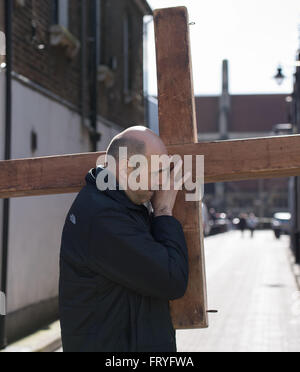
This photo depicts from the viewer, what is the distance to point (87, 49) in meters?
10.8

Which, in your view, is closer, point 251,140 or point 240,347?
point 251,140

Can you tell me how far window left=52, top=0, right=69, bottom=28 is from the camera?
9266 millimetres

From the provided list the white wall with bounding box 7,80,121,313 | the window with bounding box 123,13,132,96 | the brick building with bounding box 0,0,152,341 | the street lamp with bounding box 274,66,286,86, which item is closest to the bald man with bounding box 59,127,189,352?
the brick building with bounding box 0,0,152,341

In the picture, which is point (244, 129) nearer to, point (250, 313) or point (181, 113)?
point (250, 313)

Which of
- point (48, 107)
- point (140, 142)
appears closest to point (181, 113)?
point (140, 142)

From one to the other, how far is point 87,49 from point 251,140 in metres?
9.15

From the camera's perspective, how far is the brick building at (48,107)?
7836mm

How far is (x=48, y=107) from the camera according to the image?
9.06 m

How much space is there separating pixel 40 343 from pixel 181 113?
5678 millimetres

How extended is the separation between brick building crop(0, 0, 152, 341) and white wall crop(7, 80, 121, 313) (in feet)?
0.04

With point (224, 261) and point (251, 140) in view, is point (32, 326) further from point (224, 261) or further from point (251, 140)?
point (224, 261)

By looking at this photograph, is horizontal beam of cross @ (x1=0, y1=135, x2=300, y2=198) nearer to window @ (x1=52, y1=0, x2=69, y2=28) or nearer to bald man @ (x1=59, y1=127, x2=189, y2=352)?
bald man @ (x1=59, y1=127, x2=189, y2=352)

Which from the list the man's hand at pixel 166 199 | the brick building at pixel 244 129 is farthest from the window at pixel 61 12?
the brick building at pixel 244 129
